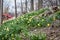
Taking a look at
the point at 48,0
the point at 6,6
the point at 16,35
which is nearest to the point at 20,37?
the point at 16,35

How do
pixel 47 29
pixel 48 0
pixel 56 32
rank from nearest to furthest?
pixel 56 32 → pixel 47 29 → pixel 48 0

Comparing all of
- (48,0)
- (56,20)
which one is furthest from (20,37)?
(48,0)

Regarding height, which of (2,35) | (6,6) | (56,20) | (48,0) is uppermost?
(56,20)

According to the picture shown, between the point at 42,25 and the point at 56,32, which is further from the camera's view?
the point at 42,25

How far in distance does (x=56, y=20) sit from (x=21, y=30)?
3.49 ft

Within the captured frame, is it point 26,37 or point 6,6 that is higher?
point 26,37

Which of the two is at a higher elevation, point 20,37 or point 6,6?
point 20,37

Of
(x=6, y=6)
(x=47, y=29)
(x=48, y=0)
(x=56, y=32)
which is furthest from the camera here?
(x=6, y=6)

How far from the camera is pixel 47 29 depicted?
4793 mm

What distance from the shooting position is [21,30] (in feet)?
16.4

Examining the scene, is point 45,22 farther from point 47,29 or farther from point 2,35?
point 2,35

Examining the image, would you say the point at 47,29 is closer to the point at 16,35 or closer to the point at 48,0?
the point at 16,35

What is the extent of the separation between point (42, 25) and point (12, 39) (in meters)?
1.11

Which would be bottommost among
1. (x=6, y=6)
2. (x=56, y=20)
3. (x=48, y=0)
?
(x=6, y=6)
